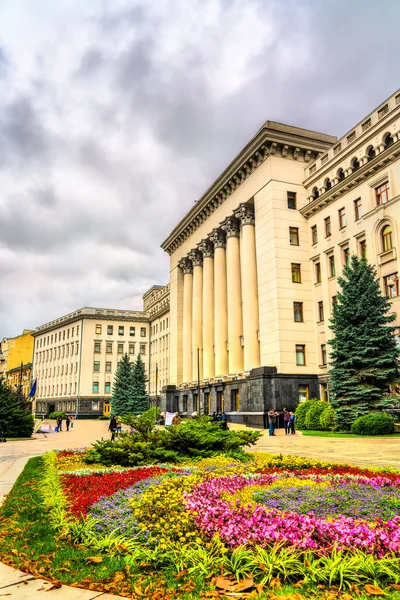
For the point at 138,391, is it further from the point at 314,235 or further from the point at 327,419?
the point at 327,419

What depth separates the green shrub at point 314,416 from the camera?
107 feet

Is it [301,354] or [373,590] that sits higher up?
[301,354]

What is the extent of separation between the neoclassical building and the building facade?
41034mm

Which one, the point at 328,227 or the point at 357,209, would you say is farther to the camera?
the point at 328,227

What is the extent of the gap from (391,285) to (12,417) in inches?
1137

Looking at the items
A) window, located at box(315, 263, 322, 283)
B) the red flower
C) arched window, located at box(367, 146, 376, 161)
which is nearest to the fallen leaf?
the red flower

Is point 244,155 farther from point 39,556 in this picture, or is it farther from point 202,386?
point 39,556

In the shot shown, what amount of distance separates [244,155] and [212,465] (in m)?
39.6

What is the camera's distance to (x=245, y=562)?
4.70 m

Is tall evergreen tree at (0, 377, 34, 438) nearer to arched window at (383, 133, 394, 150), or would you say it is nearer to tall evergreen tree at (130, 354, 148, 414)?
arched window at (383, 133, 394, 150)

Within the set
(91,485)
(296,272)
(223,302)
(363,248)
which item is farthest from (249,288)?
(91,485)

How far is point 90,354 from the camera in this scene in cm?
9119

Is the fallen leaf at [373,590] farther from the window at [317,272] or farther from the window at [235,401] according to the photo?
the window at [235,401]

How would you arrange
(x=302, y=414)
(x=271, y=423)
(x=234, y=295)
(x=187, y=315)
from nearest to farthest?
(x=271, y=423) → (x=302, y=414) → (x=234, y=295) → (x=187, y=315)
